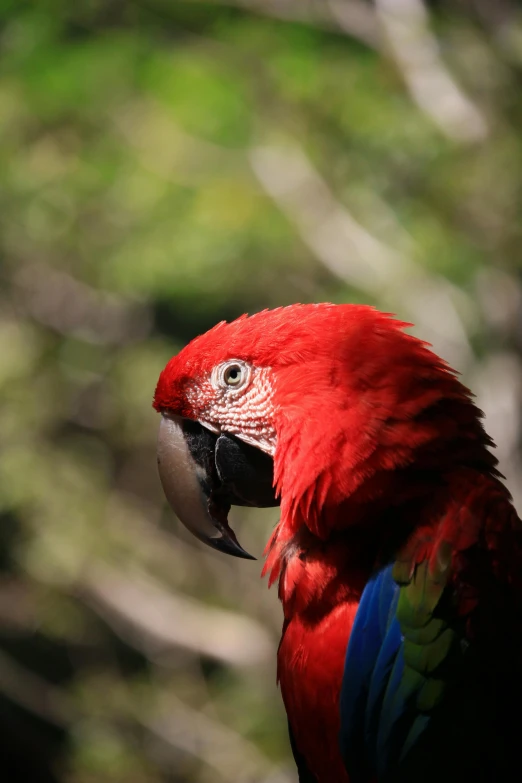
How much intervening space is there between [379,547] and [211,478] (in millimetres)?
275

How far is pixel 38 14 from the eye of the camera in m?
3.19

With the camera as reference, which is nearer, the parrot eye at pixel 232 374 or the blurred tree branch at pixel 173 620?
the parrot eye at pixel 232 374

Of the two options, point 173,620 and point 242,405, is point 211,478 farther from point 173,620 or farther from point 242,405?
point 173,620

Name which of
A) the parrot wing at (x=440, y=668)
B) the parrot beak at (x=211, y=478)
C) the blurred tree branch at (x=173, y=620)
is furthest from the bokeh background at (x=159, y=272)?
the parrot wing at (x=440, y=668)

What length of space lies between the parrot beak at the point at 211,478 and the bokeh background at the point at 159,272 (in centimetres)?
168

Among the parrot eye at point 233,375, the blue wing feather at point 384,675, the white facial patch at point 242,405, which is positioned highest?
the parrot eye at point 233,375

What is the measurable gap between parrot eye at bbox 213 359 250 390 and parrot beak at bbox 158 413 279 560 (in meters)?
0.08

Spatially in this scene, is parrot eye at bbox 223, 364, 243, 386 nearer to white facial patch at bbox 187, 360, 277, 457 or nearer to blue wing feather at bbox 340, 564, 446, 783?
white facial patch at bbox 187, 360, 277, 457

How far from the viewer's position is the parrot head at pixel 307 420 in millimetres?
988

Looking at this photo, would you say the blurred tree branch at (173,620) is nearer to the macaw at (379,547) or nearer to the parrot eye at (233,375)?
the macaw at (379,547)

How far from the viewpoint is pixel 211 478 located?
45.8 inches

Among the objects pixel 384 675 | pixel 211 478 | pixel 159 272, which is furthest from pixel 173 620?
pixel 384 675

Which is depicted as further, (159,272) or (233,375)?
(159,272)

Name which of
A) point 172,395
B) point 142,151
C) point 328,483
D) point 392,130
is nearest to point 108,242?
point 142,151
